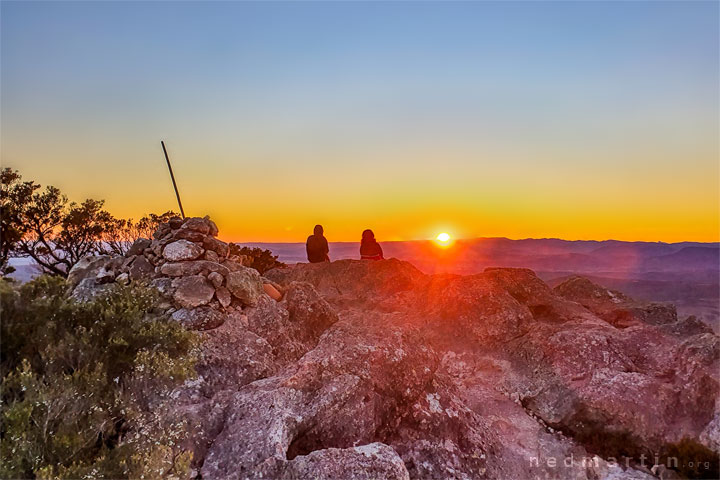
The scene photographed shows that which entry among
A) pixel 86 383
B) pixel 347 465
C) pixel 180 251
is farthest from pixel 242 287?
pixel 347 465

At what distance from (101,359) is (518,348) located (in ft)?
33.9

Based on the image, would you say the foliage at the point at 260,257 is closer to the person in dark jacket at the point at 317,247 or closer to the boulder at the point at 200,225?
the person in dark jacket at the point at 317,247

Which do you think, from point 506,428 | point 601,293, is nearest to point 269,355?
point 506,428

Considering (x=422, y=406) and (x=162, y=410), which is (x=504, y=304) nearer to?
(x=422, y=406)

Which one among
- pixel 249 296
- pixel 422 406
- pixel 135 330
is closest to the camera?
pixel 135 330

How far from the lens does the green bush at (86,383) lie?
214 inches

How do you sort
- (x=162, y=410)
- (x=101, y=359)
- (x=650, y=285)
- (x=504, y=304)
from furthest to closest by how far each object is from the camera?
(x=650, y=285), (x=504, y=304), (x=162, y=410), (x=101, y=359)

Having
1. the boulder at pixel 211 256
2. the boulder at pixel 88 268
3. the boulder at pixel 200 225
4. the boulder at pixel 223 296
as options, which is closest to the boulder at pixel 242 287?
the boulder at pixel 223 296

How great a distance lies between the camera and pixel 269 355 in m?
10.8

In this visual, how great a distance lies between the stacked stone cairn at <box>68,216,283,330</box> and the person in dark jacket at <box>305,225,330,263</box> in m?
8.79

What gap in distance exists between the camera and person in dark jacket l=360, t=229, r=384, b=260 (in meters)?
21.3

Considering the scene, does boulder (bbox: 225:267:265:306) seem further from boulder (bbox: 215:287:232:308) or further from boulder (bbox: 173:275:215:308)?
boulder (bbox: 173:275:215:308)

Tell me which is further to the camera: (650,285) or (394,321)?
(650,285)

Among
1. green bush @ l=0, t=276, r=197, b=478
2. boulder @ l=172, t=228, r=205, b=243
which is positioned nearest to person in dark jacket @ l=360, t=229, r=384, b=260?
boulder @ l=172, t=228, r=205, b=243
